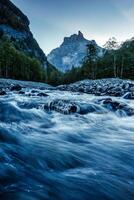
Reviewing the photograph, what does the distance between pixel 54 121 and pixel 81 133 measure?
6.59ft

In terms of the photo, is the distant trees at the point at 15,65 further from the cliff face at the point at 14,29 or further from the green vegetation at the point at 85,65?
the cliff face at the point at 14,29

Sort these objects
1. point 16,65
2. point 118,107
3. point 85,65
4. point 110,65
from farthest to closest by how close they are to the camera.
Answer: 1. point 16,65
2. point 85,65
3. point 110,65
4. point 118,107

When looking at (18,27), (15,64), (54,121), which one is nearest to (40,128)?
(54,121)

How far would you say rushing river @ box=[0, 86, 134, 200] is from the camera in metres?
4.22

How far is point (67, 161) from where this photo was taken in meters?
5.68

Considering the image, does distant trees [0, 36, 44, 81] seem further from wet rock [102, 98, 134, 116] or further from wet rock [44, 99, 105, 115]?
wet rock [44, 99, 105, 115]

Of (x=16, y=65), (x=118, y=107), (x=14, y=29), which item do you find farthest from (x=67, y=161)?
(x=14, y=29)

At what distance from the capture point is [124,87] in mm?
28156

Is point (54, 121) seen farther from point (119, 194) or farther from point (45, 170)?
point (119, 194)

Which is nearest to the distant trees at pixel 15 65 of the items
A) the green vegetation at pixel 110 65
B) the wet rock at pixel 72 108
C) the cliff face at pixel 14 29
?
the green vegetation at pixel 110 65

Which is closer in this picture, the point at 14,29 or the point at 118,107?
the point at 118,107

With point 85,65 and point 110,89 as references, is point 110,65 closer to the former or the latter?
point 85,65

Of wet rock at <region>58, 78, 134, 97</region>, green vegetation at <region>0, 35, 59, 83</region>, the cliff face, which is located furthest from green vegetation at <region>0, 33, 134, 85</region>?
the cliff face

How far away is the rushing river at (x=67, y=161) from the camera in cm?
422
